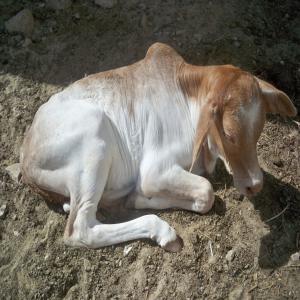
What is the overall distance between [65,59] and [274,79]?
234 centimetres

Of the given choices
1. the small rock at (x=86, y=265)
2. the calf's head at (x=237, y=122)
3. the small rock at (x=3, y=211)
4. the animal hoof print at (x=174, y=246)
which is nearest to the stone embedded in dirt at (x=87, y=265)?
the small rock at (x=86, y=265)

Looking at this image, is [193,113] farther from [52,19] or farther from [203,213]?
[52,19]

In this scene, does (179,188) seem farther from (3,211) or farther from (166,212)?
(3,211)

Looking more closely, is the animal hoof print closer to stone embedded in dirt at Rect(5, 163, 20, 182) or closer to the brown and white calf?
the brown and white calf

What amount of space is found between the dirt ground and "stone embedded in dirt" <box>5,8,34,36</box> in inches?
3.4

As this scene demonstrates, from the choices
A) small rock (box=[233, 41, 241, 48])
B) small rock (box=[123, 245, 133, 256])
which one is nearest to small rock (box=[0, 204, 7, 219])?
small rock (box=[123, 245, 133, 256])

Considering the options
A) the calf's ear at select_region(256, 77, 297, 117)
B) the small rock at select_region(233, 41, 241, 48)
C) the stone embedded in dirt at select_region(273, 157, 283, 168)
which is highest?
the calf's ear at select_region(256, 77, 297, 117)

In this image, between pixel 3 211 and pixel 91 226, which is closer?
pixel 91 226

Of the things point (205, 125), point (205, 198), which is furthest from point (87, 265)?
point (205, 125)

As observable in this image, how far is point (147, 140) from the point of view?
481 cm

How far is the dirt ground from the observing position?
174 inches

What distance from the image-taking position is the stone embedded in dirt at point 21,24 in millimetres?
6375

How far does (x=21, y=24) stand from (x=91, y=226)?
2953 mm

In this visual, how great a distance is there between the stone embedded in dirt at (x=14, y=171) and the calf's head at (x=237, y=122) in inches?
71.5
